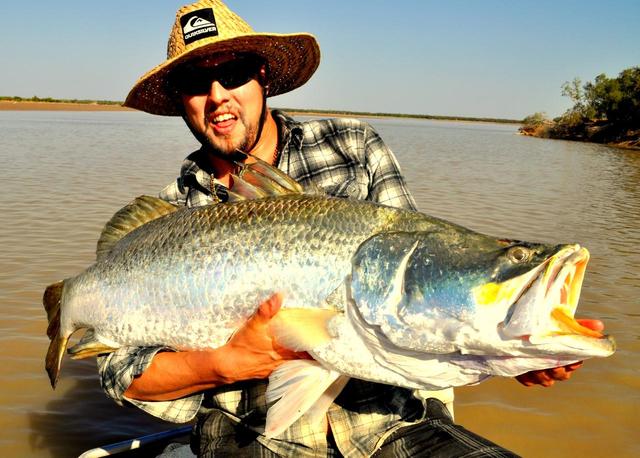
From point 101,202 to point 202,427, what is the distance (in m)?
9.57

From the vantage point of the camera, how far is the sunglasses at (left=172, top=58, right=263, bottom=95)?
10.2ft

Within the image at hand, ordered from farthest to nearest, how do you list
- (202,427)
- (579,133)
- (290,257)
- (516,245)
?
(579,133)
(202,427)
(290,257)
(516,245)

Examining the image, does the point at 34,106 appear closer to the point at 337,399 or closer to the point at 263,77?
the point at 263,77

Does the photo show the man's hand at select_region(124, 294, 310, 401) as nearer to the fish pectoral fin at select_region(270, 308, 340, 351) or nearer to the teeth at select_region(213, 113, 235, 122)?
the fish pectoral fin at select_region(270, 308, 340, 351)

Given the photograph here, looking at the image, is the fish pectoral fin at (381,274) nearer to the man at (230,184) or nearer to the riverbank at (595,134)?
the man at (230,184)

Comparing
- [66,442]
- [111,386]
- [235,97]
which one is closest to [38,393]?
[66,442]

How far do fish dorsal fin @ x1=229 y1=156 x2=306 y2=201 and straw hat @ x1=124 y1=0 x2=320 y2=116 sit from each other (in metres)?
0.87

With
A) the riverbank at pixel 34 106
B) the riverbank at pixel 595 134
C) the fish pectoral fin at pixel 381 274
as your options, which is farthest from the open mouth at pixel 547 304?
the riverbank at pixel 34 106

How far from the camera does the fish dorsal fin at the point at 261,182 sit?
2.52 m

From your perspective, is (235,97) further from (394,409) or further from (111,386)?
(394,409)

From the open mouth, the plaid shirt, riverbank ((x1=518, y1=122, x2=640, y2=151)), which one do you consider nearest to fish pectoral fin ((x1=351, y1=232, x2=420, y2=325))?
the open mouth

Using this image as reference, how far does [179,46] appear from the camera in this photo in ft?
10.4

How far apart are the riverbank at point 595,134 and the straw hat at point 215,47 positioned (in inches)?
1663

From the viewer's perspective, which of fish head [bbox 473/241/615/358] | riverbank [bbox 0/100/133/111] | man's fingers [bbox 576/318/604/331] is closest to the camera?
fish head [bbox 473/241/615/358]
